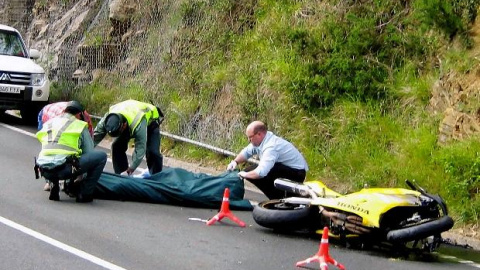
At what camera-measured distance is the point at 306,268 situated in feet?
31.7

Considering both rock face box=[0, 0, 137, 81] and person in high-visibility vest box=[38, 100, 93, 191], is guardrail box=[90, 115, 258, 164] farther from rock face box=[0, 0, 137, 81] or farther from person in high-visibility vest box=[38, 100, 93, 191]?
rock face box=[0, 0, 137, 81]

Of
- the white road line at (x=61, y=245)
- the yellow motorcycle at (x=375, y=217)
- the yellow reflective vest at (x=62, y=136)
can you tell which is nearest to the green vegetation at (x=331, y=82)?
the yellow motorcycle at (x=375, y=217)

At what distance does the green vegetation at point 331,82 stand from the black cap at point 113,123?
3374mm

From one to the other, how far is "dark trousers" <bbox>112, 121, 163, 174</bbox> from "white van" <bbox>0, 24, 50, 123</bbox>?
6.72 metres

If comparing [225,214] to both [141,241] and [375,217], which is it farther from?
[375,217]

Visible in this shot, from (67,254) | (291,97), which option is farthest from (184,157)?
(67,254)

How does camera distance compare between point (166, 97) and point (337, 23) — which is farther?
point (166, 97)

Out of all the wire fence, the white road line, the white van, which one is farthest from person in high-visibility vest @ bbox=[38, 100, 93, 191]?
the white van

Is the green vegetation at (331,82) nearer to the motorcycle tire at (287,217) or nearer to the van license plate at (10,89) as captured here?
the van license plate at (10,89)

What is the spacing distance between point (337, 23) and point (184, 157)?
3674mm

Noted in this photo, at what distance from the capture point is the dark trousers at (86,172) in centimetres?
1203

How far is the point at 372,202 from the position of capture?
33.9 ft

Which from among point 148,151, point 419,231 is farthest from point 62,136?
point 419,231

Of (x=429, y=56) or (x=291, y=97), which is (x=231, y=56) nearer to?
(x=291, y=97)
